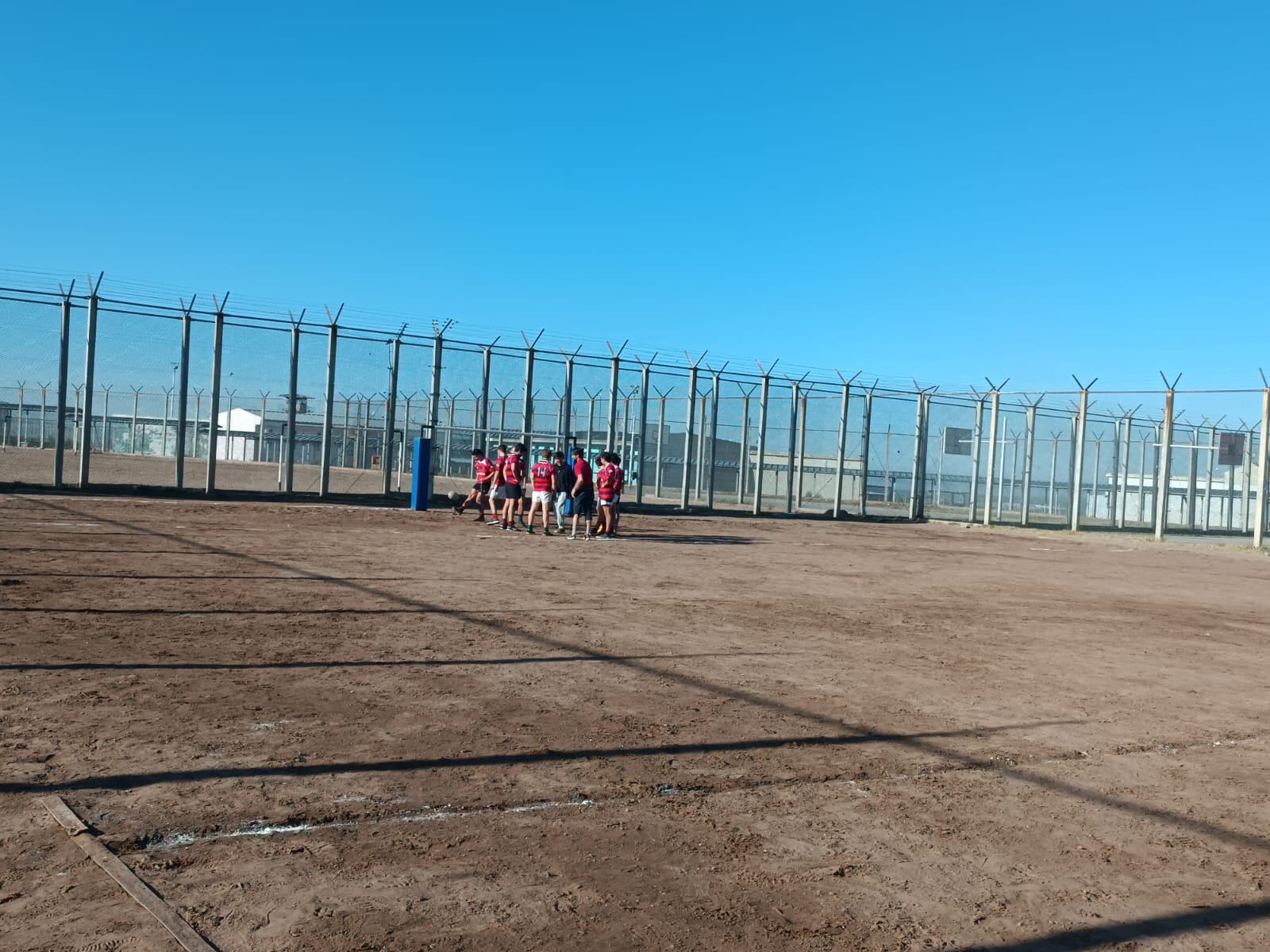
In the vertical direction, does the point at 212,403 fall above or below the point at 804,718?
above

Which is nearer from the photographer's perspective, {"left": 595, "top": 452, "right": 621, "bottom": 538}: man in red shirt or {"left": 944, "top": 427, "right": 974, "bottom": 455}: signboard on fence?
{"left": 595, "top": 452, "right": 621, "bottom": 538}: man in red shirt

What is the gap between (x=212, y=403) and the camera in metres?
21.9

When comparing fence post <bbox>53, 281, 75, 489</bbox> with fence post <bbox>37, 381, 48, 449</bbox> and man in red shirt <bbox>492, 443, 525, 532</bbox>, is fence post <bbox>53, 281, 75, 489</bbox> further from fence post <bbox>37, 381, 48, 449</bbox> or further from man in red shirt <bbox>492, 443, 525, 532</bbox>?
man in red shirt <bbox>492, 443, 525, 532</bbox>

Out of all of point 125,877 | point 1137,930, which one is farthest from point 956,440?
point 125,877

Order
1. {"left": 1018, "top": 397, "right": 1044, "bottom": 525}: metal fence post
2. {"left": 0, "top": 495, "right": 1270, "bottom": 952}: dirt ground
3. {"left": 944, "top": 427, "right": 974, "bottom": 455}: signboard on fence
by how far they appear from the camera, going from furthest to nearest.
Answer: {"left": 944, "top": 427, "right": 974, "bottom": 455}: signboard on fence
{"left": 1018, "top": 397, "right": 1044, "bottom": 525}: metal fence post
{"left": 0, "top": 495, "right": 1270, "bottom": 952}: dirt ground

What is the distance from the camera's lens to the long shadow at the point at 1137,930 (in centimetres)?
341

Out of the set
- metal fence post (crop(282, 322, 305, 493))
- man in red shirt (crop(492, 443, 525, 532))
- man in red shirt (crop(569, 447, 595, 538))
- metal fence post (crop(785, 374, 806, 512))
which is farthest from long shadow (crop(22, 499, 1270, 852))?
metal fence post (crop(785, 374, 806, 512))

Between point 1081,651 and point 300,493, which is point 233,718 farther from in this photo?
point 300,493

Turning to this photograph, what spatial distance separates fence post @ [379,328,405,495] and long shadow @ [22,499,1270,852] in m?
14.3

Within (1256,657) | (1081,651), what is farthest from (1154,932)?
(1256,657)

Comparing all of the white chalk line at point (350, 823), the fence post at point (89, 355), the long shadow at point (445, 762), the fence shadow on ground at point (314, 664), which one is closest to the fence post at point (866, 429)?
the fence post at point (89, 355)

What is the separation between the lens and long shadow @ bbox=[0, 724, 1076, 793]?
4.49 meters

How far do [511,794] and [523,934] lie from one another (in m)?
1.32

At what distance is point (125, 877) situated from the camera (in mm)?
3555
